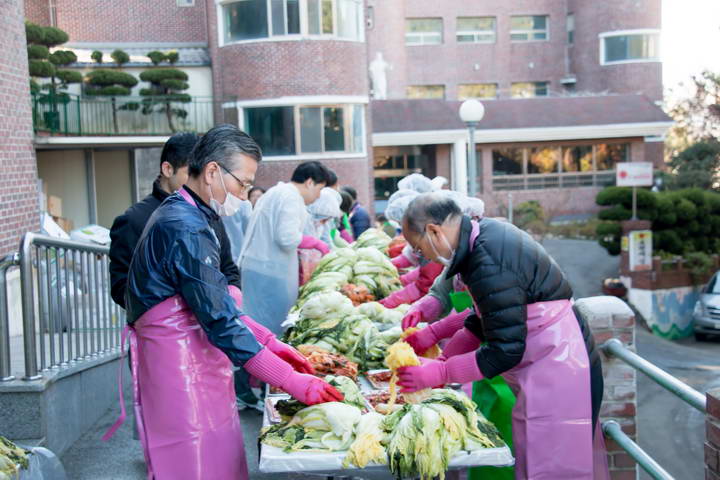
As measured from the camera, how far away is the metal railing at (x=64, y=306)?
17.4 feet

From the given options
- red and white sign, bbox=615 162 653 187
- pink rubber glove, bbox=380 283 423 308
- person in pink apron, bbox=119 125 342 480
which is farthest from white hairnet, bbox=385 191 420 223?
red and white sign, bbox=615 162 653 187

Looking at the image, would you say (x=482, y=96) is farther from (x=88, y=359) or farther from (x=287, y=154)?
(x=88, y=359)

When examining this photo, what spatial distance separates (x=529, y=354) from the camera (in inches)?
151

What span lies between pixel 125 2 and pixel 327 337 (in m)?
24.3

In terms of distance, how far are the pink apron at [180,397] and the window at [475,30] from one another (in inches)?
1704

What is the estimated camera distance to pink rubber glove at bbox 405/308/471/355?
4.56 metres

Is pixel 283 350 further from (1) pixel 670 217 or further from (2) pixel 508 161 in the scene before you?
(2) pixel 508 161

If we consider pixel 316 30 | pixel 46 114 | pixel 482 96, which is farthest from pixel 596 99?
pixel 46 114

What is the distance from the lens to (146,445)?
3543mm

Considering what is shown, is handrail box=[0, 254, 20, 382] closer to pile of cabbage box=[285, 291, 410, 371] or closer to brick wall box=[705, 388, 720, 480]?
pile of cabbage box=[285, 291, 410, 371]

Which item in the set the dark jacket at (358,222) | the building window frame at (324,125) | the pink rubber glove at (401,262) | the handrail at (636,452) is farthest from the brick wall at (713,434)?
the building window frame at (324,125)

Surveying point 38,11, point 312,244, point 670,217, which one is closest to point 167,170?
point 312,244

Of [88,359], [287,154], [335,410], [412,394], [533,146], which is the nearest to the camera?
[335,410]

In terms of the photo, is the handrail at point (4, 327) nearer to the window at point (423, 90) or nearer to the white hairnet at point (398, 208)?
the white hairnet at point (398, 208)
